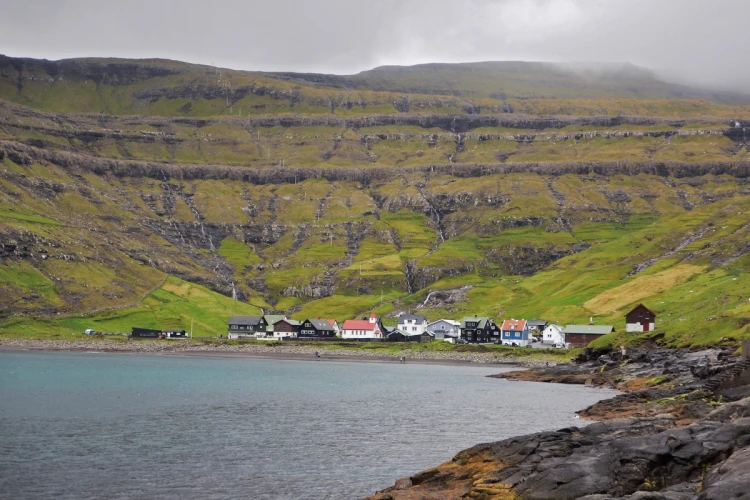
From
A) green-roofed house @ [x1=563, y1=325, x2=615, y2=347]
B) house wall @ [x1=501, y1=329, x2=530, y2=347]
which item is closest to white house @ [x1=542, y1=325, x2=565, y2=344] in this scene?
house wall @ [x1=501, y1=329, x2=530, y2=347]

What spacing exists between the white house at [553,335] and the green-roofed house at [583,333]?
4.91 meters

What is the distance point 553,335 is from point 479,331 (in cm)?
1871

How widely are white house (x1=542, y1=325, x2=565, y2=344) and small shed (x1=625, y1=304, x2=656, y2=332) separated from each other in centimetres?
2554

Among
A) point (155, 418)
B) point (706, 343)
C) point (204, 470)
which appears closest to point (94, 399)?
point (155, 418)

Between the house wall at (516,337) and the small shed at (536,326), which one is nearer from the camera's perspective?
the house wall at (516,337)

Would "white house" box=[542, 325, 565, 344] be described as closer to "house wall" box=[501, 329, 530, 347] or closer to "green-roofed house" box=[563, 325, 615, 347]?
"house wall" box=[501, 329, 530, 347]

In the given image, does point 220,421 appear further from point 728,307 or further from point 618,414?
point 728,307

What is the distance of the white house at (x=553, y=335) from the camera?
18162cm

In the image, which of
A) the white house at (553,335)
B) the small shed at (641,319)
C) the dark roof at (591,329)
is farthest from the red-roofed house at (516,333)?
the small shed at (641,319)

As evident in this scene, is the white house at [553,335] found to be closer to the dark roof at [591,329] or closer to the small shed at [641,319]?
the dark roof at [591,329]

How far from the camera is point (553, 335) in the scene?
184 meters

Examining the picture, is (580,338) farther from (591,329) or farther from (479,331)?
(479,331)

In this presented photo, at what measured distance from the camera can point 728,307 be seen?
132m

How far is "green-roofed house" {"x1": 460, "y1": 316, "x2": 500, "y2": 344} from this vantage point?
195125 millimetres
